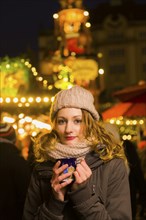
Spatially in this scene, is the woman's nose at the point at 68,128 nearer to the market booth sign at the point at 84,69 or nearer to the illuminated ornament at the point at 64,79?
the illuminated ornament at the point at 64,79

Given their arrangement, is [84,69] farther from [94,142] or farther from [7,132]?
[94,142]

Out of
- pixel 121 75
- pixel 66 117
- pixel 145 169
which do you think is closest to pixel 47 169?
pixel 66 117

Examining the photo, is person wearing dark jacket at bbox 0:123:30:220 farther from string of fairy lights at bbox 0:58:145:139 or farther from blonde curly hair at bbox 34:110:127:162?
string of fairy lights at bbox 0:58:145:139

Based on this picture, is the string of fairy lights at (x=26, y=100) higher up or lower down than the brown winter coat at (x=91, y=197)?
higher up

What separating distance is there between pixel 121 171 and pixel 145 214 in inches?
259

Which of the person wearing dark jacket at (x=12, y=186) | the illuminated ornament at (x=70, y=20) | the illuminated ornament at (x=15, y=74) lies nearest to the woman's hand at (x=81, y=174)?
the person wearing dark jacket at (x=12, y=186)

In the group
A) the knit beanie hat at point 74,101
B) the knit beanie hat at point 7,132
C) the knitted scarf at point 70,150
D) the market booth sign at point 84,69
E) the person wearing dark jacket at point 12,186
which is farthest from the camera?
the market booth sign at point 84,69

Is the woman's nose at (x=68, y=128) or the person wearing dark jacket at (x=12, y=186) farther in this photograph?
the person wearing dark jacket at (x=12, y=186)

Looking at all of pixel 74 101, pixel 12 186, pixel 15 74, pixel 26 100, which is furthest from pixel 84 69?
pixel 74 101

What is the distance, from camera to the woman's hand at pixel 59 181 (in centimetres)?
260

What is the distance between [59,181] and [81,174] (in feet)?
0.42

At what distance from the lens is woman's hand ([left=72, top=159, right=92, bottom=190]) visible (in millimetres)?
2590

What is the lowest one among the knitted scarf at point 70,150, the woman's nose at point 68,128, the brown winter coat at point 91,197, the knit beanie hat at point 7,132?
the brown winter coat at point 91,197

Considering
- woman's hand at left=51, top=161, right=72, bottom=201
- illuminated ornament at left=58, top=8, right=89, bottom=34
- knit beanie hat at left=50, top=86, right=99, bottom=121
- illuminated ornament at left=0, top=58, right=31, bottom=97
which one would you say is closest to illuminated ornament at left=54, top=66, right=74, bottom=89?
illuminated ornament at left=0, top=58, right=31, bottom=97
